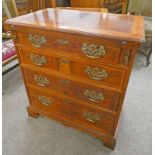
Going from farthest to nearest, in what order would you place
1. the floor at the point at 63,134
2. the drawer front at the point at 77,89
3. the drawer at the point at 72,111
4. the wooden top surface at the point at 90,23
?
1. the floor at the point at 63,134
2. the drawer at the point at 72,111
3. the drawer front at the point at 77,89
4. the wooden top surface at the point at 90,23

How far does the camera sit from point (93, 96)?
1.04m

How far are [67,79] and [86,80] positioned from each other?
0.14 metres

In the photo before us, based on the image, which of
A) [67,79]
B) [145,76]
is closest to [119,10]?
[145,76]

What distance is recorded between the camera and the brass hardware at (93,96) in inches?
39.8

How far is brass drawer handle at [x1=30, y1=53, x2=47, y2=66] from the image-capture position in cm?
104

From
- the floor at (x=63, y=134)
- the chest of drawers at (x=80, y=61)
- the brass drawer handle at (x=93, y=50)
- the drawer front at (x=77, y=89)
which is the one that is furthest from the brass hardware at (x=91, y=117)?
the brass drawer handle at (x=93, y=50)

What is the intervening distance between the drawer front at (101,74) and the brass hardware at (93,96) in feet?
0.33

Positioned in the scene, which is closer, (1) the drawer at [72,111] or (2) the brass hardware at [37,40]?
(2) the brass hardware at [37,40]

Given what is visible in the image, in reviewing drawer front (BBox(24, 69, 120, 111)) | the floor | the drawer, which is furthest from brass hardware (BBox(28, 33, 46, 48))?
the floor

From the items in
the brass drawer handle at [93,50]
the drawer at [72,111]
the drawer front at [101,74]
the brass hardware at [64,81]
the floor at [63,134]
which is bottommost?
the floor at [63,134]

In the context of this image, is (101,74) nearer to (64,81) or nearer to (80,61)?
(80,61)

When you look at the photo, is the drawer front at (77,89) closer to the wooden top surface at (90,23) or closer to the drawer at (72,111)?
the drawer at (72,111)

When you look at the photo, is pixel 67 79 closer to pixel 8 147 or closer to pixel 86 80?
pixel 86 80

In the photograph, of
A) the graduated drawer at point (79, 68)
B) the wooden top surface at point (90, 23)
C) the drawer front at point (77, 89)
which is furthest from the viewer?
the drawer front at point (77, 89)
